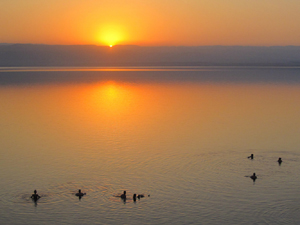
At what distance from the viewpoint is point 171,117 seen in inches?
1984

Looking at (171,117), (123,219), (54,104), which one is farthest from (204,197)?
(54,104)

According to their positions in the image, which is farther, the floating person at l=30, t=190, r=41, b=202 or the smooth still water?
the floating person at l=30, t=190, r=41, b=202

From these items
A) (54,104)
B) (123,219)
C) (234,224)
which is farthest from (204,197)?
(54,104)

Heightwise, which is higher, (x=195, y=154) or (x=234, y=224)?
(x=195, y=154)

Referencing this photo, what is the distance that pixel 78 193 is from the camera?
23.9 metres

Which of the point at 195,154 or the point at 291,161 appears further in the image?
the point at 195,154

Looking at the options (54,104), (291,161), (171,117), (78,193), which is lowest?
(78,193)

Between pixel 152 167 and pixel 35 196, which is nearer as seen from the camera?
pixel 35 196

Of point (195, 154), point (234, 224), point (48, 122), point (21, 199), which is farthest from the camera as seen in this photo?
point (48, 122)

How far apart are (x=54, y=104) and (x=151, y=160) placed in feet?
119

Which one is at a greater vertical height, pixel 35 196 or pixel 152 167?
pixel 152 167

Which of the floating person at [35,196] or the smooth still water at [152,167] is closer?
the smooth still water at [152,167]

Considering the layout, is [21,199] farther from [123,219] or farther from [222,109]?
[222,109]

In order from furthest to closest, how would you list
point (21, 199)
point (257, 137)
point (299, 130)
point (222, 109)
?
point (222, 109), point (299, 130), point (257, 137), point (21, 199)
